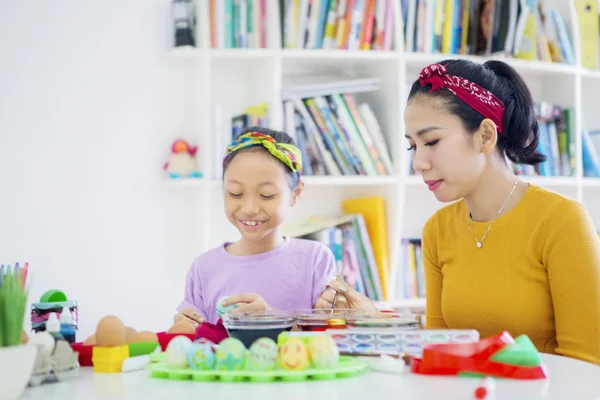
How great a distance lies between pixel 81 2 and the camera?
Result: 2.85 metres

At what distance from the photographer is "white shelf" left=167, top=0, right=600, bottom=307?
278 centimetres

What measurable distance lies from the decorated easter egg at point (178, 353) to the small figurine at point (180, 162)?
1786 millimetres

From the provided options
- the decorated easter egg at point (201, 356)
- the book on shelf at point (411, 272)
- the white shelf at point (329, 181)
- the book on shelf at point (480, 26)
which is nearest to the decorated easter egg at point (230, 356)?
the decorated easter egg at point (201, 356)

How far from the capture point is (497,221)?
5.48 feet

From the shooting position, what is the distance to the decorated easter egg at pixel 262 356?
985 millimetres

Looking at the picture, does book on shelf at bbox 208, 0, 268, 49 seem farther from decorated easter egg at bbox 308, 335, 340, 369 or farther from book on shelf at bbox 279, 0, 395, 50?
decorated easter egg at bbox 308, 335, 340, 369

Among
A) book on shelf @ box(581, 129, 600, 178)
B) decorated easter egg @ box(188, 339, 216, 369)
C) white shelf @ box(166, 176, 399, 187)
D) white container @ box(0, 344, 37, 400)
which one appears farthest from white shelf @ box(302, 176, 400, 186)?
white container @ box(0, 344, 37, 400)

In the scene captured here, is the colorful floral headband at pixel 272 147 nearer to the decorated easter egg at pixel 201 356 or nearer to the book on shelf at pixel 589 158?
the decorated easter egg at pixel 201 356

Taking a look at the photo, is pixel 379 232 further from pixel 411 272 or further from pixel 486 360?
pixel 486 360

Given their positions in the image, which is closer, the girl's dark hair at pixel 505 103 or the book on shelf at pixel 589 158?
the girl's dark hair at pixel 505 103

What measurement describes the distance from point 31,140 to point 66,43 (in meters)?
0.38

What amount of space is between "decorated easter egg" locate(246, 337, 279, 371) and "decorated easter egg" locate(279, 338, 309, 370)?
0.4 inches

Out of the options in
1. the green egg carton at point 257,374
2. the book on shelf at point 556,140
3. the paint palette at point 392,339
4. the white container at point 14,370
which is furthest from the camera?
the book on shelf at point 556,140

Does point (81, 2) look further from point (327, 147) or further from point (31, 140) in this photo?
point (327, 147)
